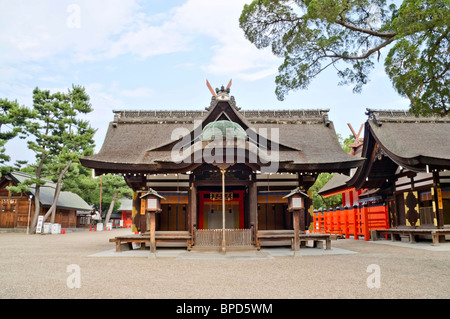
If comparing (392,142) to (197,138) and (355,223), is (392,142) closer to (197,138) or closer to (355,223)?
(355,223)

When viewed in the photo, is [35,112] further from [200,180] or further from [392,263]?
[392,263]

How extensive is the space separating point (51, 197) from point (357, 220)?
102 feet

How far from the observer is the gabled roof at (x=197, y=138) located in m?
13.2

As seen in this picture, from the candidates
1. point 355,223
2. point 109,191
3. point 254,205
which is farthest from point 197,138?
point 109,191

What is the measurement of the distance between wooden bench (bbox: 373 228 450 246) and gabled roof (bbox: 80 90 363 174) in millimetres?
4055

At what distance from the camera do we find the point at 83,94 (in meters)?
29.8

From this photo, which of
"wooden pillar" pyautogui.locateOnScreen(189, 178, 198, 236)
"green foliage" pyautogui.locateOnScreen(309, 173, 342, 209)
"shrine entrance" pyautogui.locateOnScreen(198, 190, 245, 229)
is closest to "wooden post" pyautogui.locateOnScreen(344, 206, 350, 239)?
"shrine entrance" pyautogui.locateOnScreen(198, 190, 245, 229)

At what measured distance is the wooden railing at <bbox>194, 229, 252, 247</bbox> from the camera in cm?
1189

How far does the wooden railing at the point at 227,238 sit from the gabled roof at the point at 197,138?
2.58 metres

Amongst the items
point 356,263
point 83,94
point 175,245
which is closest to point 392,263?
point 356,263

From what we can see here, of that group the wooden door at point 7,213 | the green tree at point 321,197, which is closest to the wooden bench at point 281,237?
the green tree at point 321,197
